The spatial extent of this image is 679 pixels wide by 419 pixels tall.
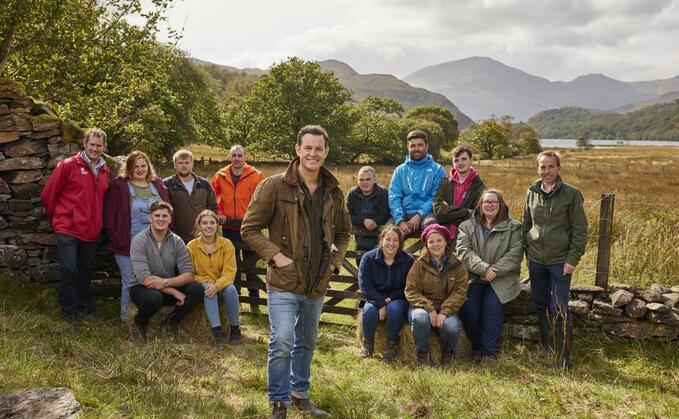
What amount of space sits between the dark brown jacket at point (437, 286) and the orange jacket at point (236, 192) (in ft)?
8.94

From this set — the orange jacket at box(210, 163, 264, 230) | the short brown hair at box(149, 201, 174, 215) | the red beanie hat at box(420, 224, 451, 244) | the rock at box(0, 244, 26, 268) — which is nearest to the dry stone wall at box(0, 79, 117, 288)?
the rock at box(0, 244, 26, 268)

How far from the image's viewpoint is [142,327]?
574cm

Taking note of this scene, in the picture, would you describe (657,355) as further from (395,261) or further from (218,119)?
(218,119)

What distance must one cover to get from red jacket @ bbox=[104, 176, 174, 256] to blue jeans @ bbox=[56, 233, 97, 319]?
0.96ft

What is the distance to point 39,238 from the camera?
6.51m

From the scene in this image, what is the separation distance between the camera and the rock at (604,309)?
19.0ft

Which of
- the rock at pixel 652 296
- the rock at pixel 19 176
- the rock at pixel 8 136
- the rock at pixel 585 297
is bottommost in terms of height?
the rock at pixel 585 297

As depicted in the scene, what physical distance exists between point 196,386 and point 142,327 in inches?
72.1

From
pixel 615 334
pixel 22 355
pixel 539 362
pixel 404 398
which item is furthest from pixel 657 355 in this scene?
pixel 22 355

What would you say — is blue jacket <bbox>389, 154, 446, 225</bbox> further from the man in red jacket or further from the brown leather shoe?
the man in red jacket

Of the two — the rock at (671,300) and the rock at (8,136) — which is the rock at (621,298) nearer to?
the rock at (671,300)

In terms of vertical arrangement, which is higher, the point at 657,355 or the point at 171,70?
the point at 171,70

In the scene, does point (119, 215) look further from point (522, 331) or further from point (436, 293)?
point (522, 331)

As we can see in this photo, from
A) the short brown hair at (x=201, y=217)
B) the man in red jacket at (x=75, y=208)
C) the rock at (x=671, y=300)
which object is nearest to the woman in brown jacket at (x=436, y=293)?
the short brown hair at (x=201, y=217)
